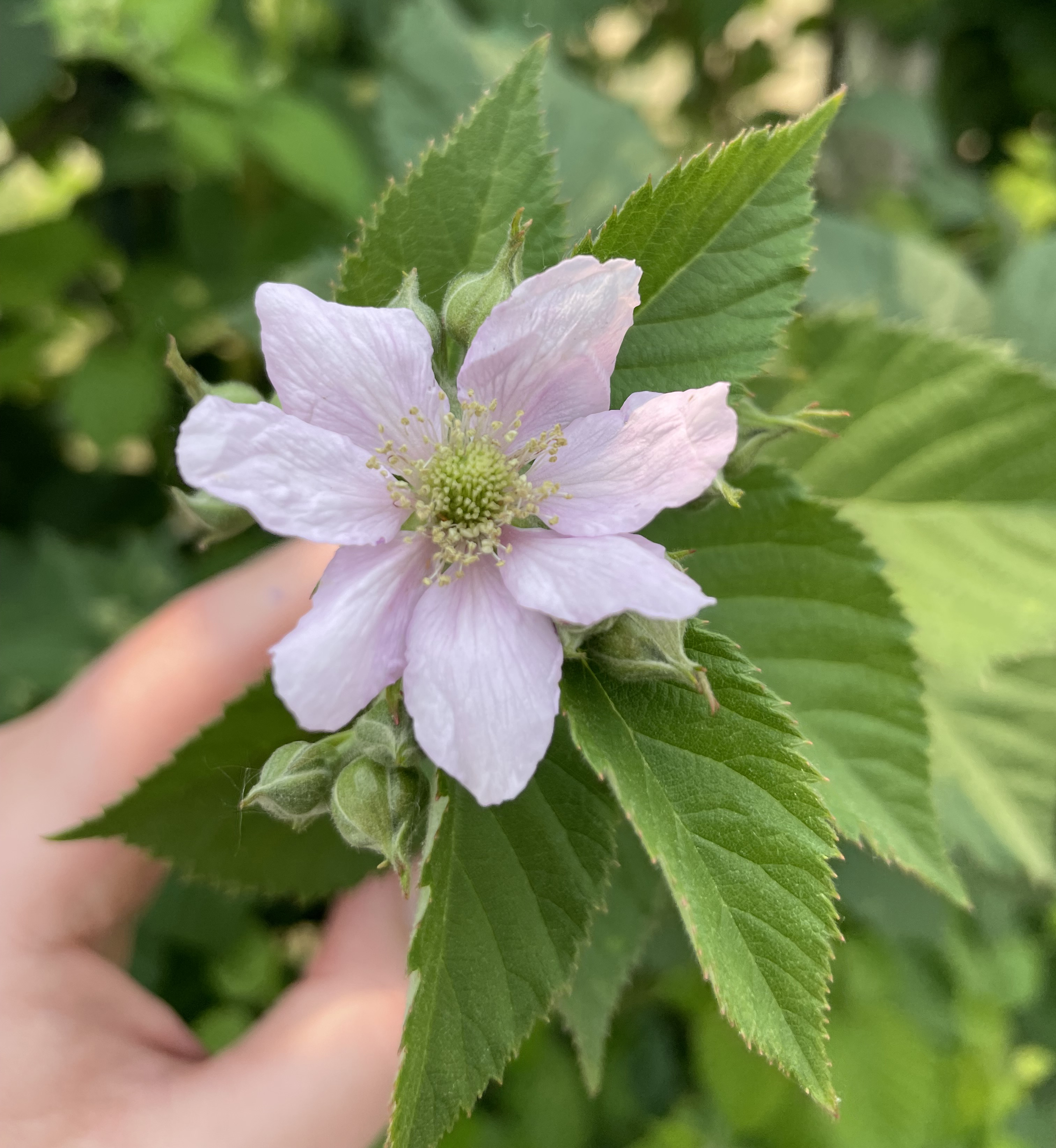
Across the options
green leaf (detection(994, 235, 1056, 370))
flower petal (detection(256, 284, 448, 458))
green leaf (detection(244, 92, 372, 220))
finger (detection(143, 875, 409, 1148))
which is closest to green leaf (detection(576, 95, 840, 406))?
flower petal (detection(256, 284, 448, 458))

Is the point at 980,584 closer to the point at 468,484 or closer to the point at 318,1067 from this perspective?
the point at 468,484

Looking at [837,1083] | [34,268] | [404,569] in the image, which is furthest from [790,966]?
[34,268]

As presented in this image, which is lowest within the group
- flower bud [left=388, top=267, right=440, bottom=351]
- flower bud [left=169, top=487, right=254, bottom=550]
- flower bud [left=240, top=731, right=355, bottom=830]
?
flower bud [left=240, top=731, right=355, bottom=830]

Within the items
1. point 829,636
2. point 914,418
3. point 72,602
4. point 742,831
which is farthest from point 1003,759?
point 72,602

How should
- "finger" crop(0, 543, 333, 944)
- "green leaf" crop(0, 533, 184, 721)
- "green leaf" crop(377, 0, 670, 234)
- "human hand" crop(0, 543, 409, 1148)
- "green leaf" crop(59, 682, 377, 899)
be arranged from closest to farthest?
"green leaf" crop(59, 682, 377, 899) < "human hand" crop(0, 543, 409, 1148) < "finger" crop(0, 543, 333, 944) < "green leaf" crop(377, 0, 670, 234) < "green leaf" crop(0, 533, 184, 721)

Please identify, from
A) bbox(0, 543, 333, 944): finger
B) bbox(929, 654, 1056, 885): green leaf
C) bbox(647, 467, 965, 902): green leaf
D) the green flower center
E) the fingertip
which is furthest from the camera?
bbox(929, 654, 1056, 885): green leaf

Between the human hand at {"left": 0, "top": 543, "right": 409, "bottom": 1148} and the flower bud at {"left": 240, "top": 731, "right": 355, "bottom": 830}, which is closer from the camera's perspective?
the flower bud at {"left": 240, "top": 731, "right": 355, "bottom": 830}

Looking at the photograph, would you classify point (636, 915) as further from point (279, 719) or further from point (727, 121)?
point (727, 121)

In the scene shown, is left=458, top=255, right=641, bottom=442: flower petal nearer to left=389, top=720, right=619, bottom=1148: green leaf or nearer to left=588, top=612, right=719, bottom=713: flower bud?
left=588, top=612, right=719, bottom=713: flower bud
